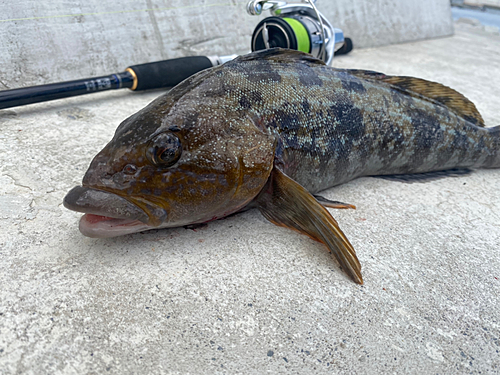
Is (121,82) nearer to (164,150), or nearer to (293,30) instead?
(293,30)

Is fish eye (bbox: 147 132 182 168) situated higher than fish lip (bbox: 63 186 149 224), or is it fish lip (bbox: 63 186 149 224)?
fish eye (bbox: 147 132 182 168)

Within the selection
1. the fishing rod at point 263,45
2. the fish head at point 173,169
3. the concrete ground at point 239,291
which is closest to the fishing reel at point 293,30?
the fishing rod at point 263,45

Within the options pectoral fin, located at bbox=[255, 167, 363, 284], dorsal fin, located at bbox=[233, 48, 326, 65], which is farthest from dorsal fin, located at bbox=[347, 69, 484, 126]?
pectoral fin, located at bbox=[255, 167, 363, 284]

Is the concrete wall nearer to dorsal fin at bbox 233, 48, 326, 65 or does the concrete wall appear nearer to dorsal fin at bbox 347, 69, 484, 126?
dorsal fin at bbox 233, 48, 326, 65

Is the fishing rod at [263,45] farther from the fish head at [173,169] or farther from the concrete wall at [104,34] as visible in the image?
Answer: the fish head at [173,169]

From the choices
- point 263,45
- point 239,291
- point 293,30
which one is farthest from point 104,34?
point 239,291

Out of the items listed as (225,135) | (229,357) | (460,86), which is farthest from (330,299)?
(460,86)

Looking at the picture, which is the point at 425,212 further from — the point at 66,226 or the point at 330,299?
the point at 66,226
